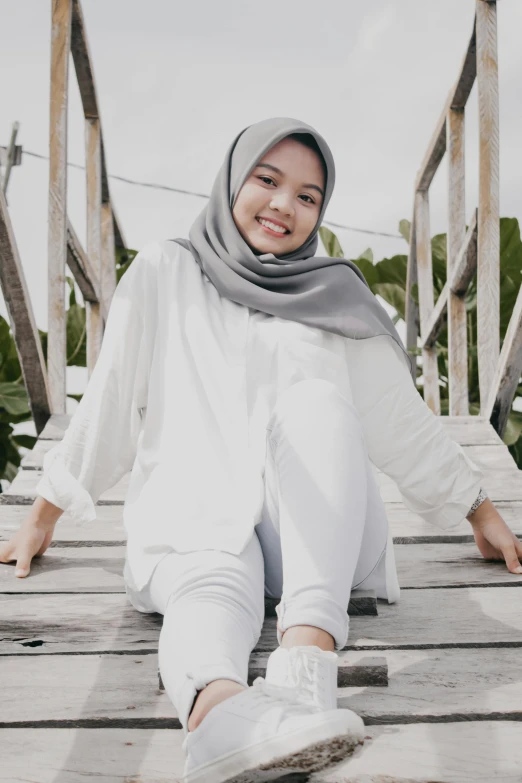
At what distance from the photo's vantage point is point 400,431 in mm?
1404

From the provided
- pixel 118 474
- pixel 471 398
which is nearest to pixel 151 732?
pixel 118 474

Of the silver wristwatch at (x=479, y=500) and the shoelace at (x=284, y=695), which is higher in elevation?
the shoelace at (x=284, y=695)

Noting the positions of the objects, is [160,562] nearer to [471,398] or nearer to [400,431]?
[400,431]

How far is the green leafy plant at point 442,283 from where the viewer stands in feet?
13.1

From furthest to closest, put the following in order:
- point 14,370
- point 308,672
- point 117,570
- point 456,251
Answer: point 14,370 → point 456,251 → point 117,570 → point 308,672

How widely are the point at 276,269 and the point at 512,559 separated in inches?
25.7

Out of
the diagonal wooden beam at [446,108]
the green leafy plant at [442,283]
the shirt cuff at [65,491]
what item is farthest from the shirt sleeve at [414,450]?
the green leafy plant at [442,283]

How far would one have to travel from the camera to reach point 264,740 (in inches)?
28.8

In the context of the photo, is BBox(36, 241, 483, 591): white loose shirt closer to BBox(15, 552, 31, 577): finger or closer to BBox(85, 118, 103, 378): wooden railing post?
BBox(15, 552, 31, 577): finger

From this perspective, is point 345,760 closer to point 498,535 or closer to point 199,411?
point 199,411

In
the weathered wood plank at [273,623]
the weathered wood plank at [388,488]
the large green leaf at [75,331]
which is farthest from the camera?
the large green leaf at [75,331]

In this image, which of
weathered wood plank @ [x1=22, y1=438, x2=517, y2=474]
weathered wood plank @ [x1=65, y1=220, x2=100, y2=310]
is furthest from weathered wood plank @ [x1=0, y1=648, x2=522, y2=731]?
weathered wood plank @ [x1=65, y1=220, x2=100, y2=310]

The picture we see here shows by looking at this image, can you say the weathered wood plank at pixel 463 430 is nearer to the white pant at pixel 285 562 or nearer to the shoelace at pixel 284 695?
the white pant at pixel 285 562

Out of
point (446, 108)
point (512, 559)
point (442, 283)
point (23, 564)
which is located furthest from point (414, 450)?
point (442, 283)
